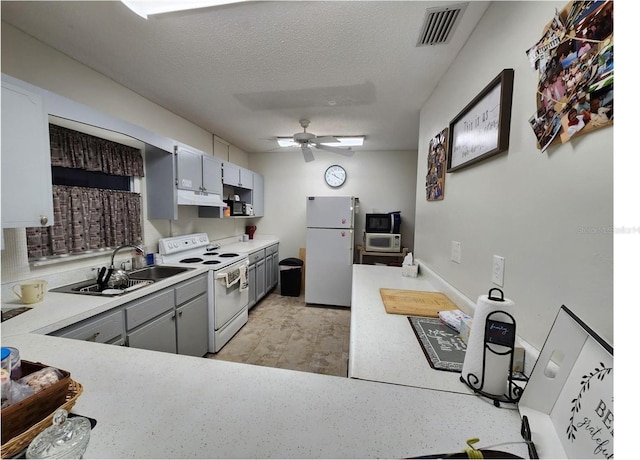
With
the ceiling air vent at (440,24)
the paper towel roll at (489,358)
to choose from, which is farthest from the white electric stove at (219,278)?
the ceiling air vent at (440,24)

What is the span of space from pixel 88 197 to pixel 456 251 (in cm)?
271

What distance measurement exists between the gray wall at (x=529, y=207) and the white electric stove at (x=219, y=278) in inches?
83.5

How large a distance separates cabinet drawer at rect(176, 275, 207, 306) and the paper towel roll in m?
2.06

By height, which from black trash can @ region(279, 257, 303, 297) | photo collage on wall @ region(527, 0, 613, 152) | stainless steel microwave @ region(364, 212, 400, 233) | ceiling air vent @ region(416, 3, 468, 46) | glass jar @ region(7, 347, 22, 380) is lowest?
black trash can @ region(279, 257, 303, 297)

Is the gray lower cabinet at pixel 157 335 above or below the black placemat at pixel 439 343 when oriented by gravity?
below

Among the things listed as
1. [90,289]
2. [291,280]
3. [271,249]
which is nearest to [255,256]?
[271,249]

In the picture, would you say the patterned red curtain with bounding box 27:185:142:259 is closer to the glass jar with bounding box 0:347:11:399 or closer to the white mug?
the white mug

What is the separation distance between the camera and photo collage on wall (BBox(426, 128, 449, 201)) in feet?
5.71

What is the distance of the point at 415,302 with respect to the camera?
1.45m

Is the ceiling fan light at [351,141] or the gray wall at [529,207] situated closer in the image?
the gray wall at [529,207]

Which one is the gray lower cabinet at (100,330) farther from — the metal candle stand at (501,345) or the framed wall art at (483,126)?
the framed wall art at (483,126)

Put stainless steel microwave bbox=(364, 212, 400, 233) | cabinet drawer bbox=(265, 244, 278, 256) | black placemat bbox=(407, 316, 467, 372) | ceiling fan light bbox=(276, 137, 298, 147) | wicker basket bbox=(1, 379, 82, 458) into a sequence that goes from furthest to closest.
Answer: cabinet drawer bbox=(265, 244, 278, 256) → stainless steel microwave bbox=(364, 212, 400, 233) → ceiling fan light bbox=(276, 137, 298, 147) → black placemat bbox=(407, 316, 467, 372) → wicker basket bbox=(1, 379, 82, 458)

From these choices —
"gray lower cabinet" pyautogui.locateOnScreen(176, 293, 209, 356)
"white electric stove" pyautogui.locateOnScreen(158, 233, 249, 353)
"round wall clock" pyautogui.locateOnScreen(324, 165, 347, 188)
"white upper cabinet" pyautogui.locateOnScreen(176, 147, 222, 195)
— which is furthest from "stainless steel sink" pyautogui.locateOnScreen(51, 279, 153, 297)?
"round wall clock" pyautogui.locateOnScreen(324, 165, 347, 188)

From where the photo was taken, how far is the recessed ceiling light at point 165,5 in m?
1.22
